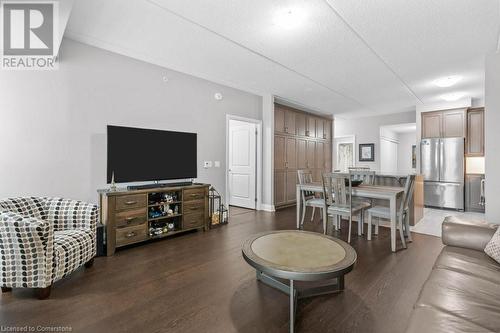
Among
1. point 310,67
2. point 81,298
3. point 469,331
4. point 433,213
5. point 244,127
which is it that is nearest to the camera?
point 469,331

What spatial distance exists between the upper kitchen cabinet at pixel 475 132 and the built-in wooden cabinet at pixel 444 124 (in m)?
0.13

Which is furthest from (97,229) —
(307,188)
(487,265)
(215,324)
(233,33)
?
(487,265)

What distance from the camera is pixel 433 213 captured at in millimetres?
5359

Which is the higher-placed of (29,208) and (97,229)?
(29,208)

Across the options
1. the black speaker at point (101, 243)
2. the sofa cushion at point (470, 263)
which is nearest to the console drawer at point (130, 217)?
the black speaker at point (101, 243)

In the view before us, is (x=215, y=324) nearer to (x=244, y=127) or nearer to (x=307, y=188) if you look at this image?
(x=307, y=188)

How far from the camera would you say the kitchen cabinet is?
5.48 meters

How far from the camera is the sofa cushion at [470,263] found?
164 cm

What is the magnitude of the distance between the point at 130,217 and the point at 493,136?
414cm

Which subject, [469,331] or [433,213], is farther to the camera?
[433,213]

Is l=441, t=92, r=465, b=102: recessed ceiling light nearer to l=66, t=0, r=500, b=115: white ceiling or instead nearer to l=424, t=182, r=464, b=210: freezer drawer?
l=66, t=0, r=500, b=115: white ceiling

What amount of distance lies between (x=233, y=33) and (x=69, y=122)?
228cm

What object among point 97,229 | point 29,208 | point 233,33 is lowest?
point 97,229

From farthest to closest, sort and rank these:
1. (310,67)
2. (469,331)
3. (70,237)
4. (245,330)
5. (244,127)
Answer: (244,127) → (310,67) → (70,237) → (245,330) → (469,331)
